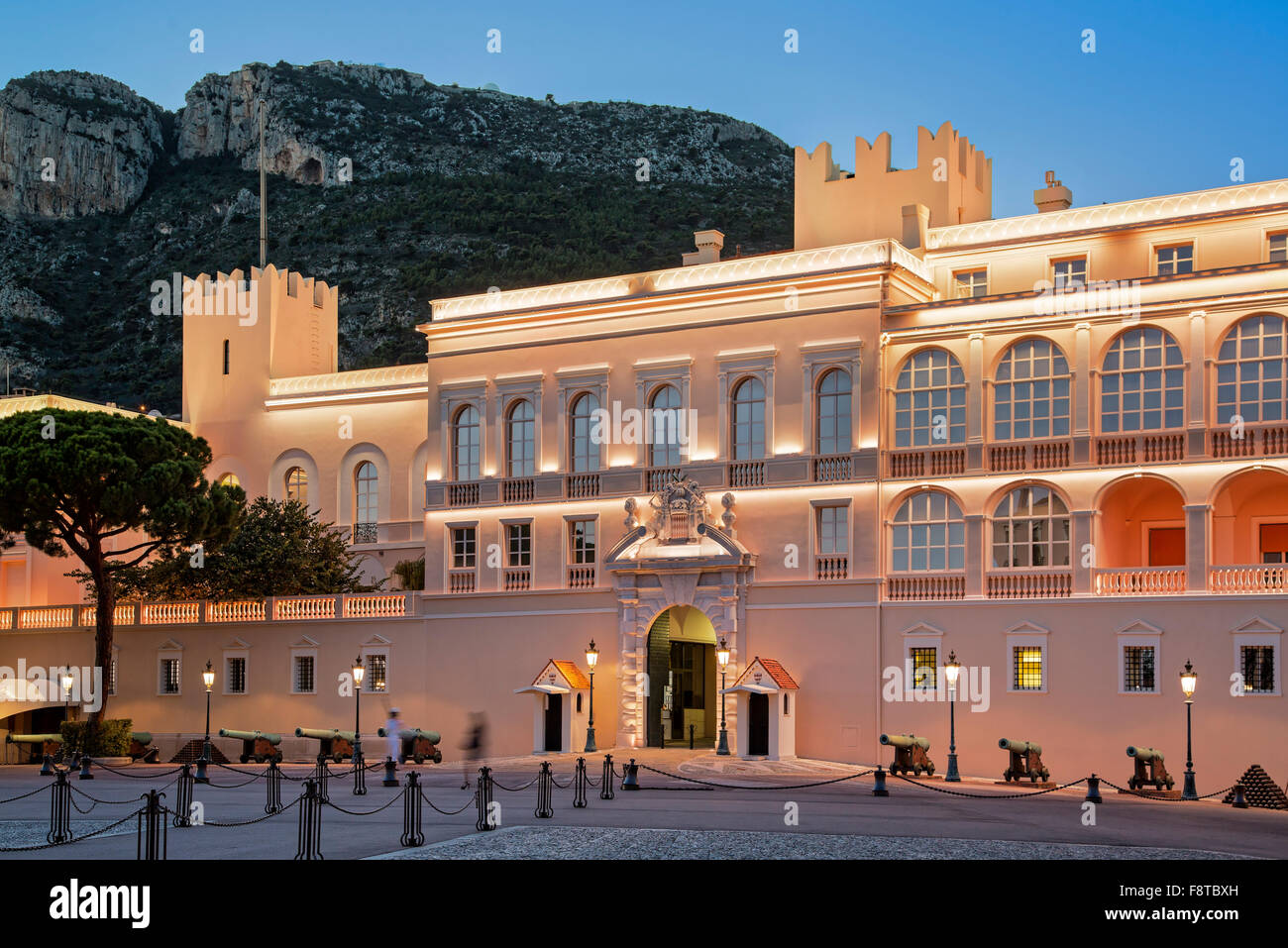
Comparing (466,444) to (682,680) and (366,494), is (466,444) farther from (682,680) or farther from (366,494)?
(682,680)

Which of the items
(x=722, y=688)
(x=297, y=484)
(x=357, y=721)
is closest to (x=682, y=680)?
(x=722, y=688)

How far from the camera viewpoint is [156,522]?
44.9 m

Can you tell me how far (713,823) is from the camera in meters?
24.5

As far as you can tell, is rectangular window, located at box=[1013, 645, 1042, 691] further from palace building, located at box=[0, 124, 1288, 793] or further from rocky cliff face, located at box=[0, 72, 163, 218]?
rocky cliff face, located at box=[0, 72, 163, 218]

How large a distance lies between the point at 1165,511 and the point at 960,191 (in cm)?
1122

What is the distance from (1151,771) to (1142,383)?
8592 mm

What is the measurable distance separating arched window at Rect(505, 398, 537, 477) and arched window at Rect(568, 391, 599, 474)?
114cm

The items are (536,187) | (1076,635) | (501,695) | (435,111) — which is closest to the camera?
(1076,635)

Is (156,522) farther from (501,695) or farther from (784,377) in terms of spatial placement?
(784,377)

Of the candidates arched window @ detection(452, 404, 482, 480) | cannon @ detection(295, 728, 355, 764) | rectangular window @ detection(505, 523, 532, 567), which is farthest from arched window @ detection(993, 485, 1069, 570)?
cannon @ detection(295, 728, 355, 764)

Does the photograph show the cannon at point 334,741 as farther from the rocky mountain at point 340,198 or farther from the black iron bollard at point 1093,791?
the rocky mountain at point 340,198

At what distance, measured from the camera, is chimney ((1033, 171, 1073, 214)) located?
140ft

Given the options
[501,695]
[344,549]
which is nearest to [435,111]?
[344,549]
